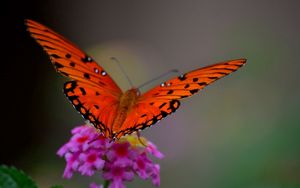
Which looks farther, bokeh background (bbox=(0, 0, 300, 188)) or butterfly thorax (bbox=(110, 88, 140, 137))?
bokeh background (bbox=(0, 0, 300, 188))

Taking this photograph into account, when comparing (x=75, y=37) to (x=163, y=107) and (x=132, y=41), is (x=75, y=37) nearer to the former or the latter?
(x=132, y=41)

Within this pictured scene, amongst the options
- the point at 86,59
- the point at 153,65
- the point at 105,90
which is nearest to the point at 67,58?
the point at 86,59

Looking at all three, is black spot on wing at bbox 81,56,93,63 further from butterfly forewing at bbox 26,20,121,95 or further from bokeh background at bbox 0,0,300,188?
bokeh background at bbox 0,0,300,188

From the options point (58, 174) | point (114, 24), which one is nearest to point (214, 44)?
point (114, 24)

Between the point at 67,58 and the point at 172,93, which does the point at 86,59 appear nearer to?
the point at 67,58

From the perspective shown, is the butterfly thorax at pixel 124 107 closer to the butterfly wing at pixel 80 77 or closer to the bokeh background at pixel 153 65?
the butterfly wing at pixel 80 77

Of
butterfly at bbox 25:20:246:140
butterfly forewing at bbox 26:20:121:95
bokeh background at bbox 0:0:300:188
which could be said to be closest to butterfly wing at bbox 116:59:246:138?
butterfly at bbox 25:20:246:140
